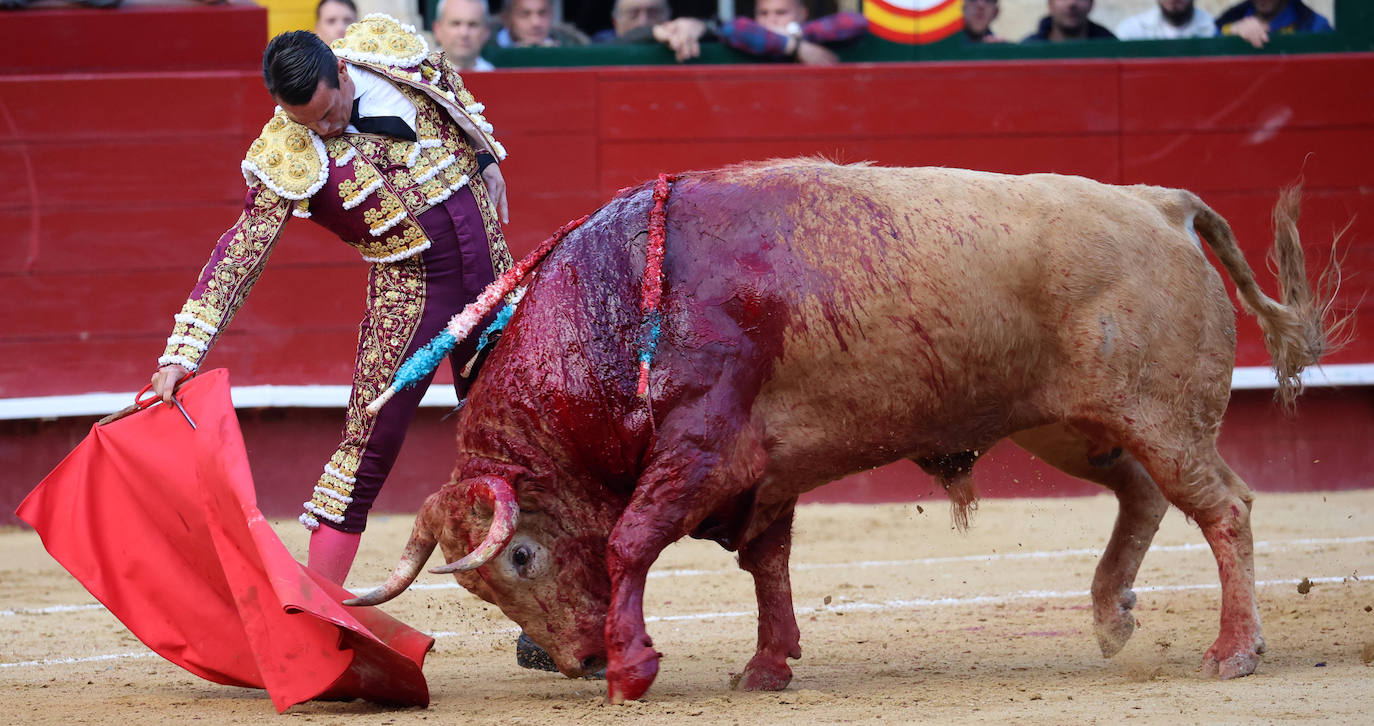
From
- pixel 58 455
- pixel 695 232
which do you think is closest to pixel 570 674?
pixel 695 232

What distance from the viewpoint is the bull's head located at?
337cm

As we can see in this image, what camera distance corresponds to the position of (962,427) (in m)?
3.54

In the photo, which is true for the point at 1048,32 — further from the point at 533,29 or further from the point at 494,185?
the point at 494,185

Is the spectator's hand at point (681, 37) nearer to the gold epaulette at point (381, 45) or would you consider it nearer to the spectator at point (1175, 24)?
the spectator at point (1175, 24)

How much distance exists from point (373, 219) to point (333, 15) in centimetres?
296

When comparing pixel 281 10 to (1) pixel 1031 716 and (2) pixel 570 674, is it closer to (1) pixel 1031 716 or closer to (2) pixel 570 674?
(2) pixel 570 674

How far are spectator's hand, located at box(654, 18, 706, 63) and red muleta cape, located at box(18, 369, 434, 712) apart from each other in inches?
132

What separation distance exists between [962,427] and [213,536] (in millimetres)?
1626

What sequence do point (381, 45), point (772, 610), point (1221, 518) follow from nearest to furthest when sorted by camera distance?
point (1221, 518), point (772, 610), point (381, 45)

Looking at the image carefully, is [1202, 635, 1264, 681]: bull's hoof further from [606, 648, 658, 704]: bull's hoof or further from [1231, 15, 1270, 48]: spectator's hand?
[1231, 15, 1270, 48]: spectator's hand

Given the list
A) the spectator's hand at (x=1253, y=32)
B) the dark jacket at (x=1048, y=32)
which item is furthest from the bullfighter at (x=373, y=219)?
the spectator's hand at (x=1253, y=32)

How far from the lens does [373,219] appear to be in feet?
11.8

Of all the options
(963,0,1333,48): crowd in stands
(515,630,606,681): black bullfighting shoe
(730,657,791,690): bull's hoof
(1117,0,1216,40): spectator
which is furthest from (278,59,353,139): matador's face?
(1117,0,1216,40): spectator

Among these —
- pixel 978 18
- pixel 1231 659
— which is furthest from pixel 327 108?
pixel 978 18
